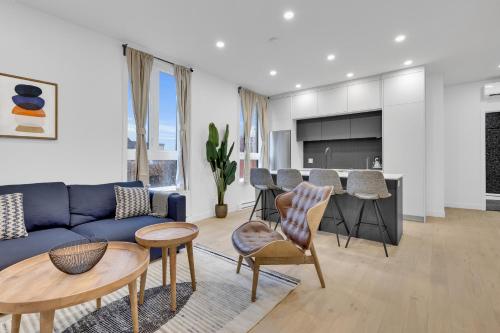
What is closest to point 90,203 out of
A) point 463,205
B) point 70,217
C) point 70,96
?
point 70,217

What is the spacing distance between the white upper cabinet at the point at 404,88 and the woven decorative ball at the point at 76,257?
5160 mm

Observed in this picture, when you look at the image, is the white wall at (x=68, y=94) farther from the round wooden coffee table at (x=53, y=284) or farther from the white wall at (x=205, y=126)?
the round wooden coffee table at (x=53, y=284)

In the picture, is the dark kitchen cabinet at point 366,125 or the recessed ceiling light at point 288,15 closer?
the recessed ceiling light at point 288,15

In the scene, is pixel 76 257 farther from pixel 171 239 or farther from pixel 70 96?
pixel 70 96

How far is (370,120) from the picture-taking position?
16.6 ft

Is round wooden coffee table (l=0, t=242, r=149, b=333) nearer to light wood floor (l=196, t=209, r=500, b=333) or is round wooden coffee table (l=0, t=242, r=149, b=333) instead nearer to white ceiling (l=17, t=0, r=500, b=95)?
light wood floor (l=196, t=209, r=500, b=333)

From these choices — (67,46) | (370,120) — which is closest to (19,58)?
(67,46)

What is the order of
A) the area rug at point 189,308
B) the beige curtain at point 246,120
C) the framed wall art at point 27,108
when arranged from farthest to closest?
the beige curtain at point 246,120 < the framed wall art at point 27,108 < the area rug at point 189,308

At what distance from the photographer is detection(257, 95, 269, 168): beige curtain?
618 centimetres

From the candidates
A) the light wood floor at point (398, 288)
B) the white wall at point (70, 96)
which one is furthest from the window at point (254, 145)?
the white wall at point (70, 96)

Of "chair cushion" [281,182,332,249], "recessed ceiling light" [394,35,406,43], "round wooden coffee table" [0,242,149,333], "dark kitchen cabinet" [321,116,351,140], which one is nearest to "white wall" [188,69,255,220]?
"dark kitchen cabinet" [321,116,351,140]

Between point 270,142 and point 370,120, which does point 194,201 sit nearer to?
point 270,142

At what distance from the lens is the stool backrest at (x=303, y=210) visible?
201 cm

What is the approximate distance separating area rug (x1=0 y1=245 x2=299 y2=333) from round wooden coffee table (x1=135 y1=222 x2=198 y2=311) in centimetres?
12
